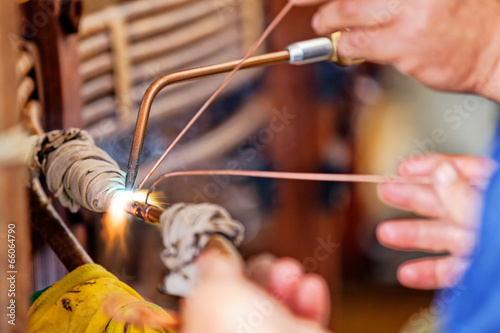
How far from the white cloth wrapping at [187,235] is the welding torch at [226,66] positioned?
0.06 metres

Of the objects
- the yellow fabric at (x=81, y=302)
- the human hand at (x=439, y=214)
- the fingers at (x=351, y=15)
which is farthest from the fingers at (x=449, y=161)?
the yellow fabric at (x=81, y=302)

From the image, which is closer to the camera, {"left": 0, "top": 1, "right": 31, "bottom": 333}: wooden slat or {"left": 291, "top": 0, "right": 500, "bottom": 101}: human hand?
{"left": 0, "top": 1, "right": 31, "bottom": 333}: wooden slat

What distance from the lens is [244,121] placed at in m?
0.50

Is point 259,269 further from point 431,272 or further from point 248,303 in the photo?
point 431,272

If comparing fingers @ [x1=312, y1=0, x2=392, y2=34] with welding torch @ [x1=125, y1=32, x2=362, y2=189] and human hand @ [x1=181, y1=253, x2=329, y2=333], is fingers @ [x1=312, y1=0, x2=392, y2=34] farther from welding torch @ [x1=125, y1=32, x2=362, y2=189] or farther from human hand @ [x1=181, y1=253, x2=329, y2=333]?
human hand @ [x1=181, y1=253, x2=329, y2=333]

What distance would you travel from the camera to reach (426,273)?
16.8 inches

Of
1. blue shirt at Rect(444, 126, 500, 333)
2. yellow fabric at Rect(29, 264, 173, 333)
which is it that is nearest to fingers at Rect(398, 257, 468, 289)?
blue shirt at Rect(444, 126, 500, 333)

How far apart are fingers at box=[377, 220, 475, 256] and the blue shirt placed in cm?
6

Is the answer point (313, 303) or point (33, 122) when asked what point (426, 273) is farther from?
point (33, 122)

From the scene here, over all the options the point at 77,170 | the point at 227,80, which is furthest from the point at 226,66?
the point at 77,170

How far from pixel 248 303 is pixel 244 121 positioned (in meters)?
0.25

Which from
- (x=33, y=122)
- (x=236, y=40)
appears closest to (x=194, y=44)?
(x=236, y=40)

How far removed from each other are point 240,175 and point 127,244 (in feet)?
0.39

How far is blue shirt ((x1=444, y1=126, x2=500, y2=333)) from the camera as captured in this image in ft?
0.94
